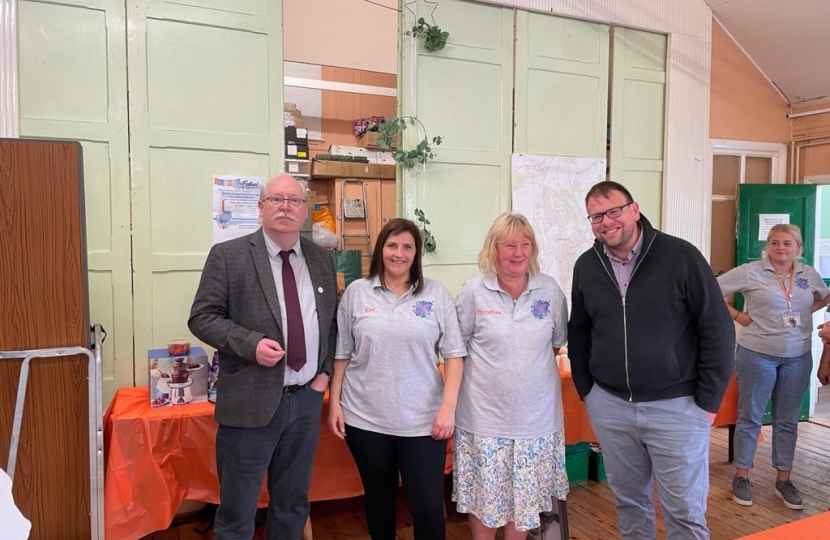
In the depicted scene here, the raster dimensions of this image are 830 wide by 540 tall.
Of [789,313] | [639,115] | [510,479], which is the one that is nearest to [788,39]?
[639,115]

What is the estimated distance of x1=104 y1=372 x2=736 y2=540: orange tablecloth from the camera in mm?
2391

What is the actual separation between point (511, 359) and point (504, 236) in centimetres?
45

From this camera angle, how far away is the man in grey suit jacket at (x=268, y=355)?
191 cm

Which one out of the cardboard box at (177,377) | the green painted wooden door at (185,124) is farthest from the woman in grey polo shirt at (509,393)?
the green painted wooden door at (185,124)

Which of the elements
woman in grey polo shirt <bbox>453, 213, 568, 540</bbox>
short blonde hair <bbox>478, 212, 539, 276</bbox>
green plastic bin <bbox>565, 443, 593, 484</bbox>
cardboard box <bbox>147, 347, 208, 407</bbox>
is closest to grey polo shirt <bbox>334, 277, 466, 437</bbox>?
woman in grey polo shirt <bbox>453, 213, 568, 540</bbox>

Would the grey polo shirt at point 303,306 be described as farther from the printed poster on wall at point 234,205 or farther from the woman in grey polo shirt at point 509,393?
the printed poster on wall at point 234,205

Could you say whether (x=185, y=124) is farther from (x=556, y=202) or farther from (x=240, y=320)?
(x=556, y=202)

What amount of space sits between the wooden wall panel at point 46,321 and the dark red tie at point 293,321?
2.71ft

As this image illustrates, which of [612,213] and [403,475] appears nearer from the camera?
[612,213]

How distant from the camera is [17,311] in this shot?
207 cm

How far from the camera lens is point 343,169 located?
165 inches

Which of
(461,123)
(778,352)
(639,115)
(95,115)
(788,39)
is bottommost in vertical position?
(778,352)

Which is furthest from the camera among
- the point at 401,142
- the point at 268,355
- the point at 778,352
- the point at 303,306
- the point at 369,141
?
the point at 369,141

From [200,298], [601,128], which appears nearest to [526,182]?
[601,128]
